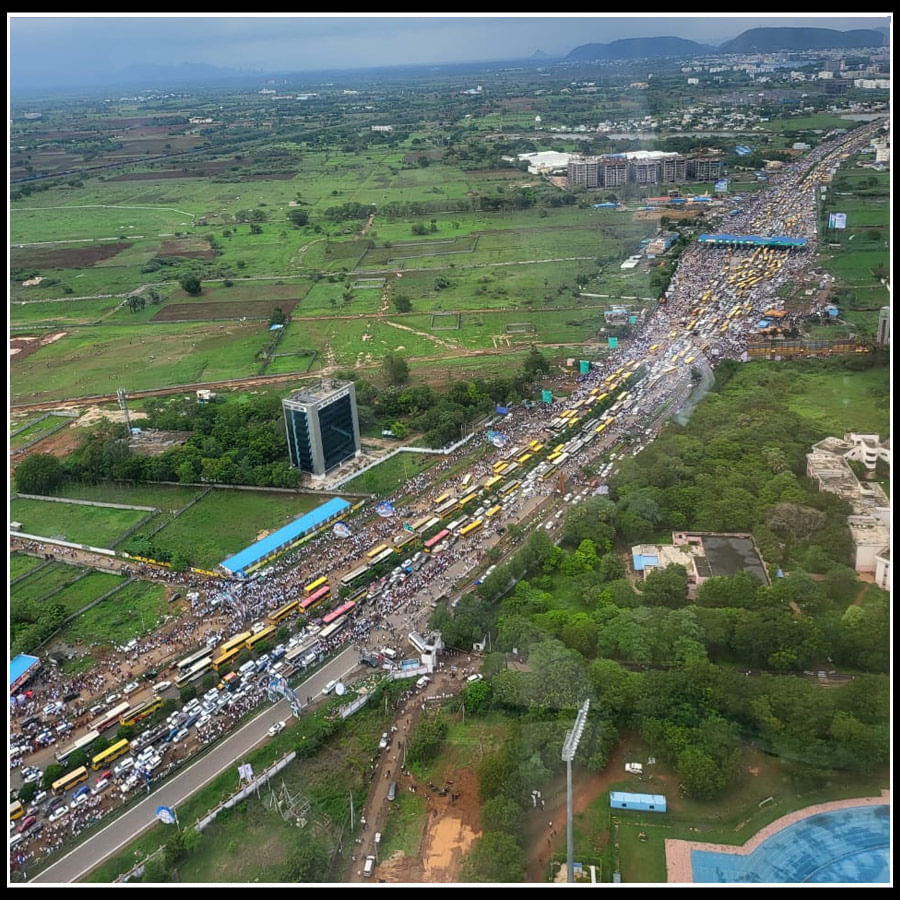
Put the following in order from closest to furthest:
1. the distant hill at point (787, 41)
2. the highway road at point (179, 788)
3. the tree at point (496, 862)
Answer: the tree at point (496, 862) → the highway road at point (179, 788) → the distant hill at point (787, 41)

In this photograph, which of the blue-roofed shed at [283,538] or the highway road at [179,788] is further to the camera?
the blue-roofed shed at [283,538]

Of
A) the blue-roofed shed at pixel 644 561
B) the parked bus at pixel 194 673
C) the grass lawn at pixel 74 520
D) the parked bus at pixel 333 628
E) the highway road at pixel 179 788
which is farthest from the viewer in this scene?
the grass lawn at pixel 74 520

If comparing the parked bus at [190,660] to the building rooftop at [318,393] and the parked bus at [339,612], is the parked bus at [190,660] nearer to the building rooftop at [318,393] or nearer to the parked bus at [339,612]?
the parked bus at [339,612]

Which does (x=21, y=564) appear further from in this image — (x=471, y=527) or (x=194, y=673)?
(x=471, y=527)

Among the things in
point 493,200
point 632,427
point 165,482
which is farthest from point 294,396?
point 493,200

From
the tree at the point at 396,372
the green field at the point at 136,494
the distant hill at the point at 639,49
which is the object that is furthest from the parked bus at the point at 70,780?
the distant hill at the point at 639,49

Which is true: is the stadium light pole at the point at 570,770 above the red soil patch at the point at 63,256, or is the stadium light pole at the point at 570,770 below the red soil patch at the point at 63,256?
below

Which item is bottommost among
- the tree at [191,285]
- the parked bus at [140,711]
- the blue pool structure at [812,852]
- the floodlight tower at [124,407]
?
the blue pool structure at [812,852]

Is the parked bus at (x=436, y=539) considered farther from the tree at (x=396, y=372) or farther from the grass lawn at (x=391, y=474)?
the tree at (x=396, y=372)

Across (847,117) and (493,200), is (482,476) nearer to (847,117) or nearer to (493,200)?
(493,200)
